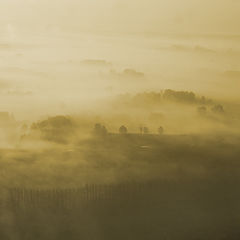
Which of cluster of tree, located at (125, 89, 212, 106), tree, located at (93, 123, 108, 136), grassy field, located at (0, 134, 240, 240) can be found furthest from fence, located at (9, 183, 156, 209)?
cluster of tree, located at (125, 89, 212, 106)

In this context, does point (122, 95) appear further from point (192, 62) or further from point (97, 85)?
point (192, 62)

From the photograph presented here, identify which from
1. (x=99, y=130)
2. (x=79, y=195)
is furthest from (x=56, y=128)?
(x=79, y=195)

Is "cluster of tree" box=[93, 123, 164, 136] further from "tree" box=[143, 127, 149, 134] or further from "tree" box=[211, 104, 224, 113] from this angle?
"tree" box=[211, 104, 224, 113]

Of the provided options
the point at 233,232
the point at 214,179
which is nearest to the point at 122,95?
the point at 214,179

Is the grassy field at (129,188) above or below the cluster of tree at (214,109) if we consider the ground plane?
below

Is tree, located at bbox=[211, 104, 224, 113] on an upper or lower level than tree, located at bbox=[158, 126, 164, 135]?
upper

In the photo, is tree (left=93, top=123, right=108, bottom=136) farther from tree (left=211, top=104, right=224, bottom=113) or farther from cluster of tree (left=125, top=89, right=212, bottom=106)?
tree (left=211, top=104, right=224, bottom=113)

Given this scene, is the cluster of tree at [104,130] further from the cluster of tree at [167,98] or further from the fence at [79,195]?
the fence at [79,195]

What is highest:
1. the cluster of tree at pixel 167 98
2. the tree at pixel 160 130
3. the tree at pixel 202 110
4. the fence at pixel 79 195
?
the cluster of tree at pixel 167 98

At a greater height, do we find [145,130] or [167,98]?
[167,98]

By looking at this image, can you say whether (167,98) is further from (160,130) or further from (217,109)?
(217,109)

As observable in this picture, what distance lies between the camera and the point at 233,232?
276 cm

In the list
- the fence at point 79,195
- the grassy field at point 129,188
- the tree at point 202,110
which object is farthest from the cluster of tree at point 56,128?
the tree at point 202,110

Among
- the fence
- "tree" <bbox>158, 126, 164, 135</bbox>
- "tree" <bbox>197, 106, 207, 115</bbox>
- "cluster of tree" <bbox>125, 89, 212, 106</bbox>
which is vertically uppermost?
"cluster of tree" <bbox>125, 89, 212, 106</bbox>
